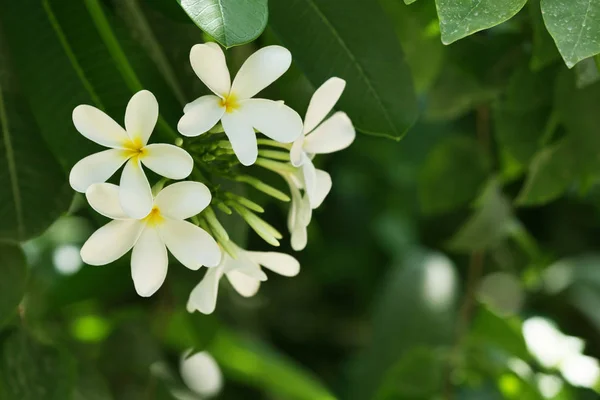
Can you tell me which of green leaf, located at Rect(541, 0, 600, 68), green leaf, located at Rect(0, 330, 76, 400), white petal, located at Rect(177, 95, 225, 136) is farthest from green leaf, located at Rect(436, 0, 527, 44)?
green leaf, located at Rect(0, 330, 76, 400)

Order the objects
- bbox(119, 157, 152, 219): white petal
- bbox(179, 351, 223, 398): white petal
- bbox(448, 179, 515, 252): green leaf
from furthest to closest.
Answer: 1. bbox(179, 351, 223, 398): white petal
2. bbox(448, 179, 515, 252): green leaf
3. bbox(119, 157, 152, 219): white petal

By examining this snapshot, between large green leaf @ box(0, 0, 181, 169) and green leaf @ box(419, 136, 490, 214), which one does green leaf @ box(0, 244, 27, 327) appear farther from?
green leaf @ box(419, 136, 490, 214)

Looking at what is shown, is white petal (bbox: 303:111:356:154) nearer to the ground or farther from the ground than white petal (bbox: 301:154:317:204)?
nearer to the ground

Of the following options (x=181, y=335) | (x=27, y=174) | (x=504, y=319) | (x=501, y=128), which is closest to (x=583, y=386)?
(x=504, y=319)

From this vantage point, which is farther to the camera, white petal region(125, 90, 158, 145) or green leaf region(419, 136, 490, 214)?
green leaf region(419, 136, 490, 214)

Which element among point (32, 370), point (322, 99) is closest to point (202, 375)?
point (32, 370)

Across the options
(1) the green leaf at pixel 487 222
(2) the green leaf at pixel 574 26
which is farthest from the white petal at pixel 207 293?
(1) the green leaf at pixel 487 222

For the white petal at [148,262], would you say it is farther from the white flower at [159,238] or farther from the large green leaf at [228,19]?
the large green leaf at [228,19]
